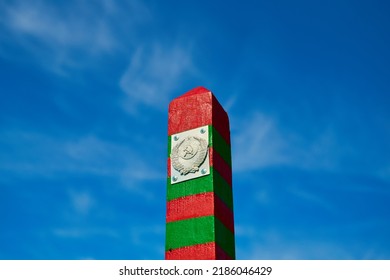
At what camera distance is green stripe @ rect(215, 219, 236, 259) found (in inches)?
222

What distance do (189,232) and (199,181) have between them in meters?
0.55

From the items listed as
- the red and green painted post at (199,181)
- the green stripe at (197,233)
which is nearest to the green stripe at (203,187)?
the red and green painted post at (199,181)

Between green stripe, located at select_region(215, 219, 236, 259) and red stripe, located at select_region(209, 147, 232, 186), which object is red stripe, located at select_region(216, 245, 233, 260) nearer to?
green stripe, located at select_region(215, 219, 236, 259)

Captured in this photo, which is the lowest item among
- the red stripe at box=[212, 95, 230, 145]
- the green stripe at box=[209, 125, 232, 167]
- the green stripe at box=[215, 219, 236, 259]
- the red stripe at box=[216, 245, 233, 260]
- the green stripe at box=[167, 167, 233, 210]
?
the red stripe at box=[216, 245, 233, 260]

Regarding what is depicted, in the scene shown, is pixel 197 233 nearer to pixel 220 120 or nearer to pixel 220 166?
pixel 220 166

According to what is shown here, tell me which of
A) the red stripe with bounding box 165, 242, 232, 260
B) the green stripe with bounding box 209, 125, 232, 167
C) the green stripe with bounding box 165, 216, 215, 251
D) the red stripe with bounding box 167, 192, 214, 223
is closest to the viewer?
the red stripe with bounding box 165, 242, 232, 260

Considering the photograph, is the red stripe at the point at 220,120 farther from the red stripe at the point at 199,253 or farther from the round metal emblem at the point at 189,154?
the red stripe at the point at 199,253

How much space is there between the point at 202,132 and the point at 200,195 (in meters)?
0.73

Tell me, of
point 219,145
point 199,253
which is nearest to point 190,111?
point 219,145

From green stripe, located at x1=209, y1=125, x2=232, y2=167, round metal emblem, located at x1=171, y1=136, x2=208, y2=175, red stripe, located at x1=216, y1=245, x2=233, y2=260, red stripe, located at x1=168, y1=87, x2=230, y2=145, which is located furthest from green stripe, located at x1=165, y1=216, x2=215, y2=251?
red stripe, located at x1=168, y1=87, x2=230, y2=145

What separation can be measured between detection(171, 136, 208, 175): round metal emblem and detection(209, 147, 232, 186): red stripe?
9cm
